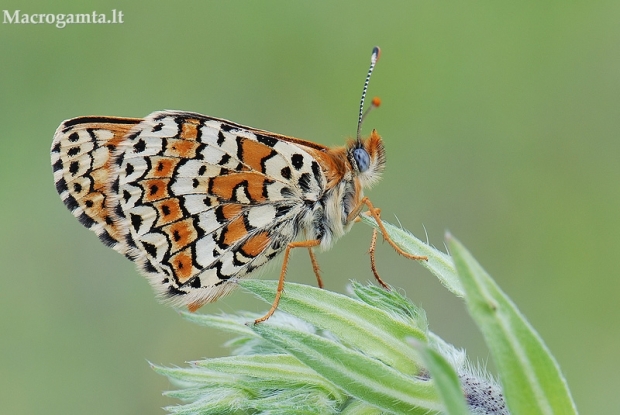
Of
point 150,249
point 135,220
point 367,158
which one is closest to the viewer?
point 150,249

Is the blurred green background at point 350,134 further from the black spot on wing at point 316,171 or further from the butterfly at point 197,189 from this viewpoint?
the black spot on wing at point 316,171

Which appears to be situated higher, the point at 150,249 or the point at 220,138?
the point at 220,138

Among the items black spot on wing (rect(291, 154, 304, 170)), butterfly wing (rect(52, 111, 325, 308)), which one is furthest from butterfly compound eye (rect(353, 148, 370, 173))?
black spot on wing (rect(291, 154, 304, 170))

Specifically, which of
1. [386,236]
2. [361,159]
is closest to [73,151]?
[361,159]

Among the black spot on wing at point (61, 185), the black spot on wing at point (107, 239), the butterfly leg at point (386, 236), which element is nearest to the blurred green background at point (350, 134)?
the black spot on wing at point (107, 239)

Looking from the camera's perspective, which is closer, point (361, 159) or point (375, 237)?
point (375, 237)

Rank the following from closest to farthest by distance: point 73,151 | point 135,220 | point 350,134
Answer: point 135,220
point 73,151
point 350,134

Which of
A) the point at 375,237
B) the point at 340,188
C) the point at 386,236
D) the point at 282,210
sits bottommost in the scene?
the point at 386,236

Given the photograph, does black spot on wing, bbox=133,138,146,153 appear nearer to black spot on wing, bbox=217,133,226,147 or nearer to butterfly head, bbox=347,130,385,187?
black spot on wing, bbox=217,133,226,147

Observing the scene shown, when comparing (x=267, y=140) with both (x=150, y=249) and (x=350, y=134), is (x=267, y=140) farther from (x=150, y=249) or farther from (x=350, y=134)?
(x=350, y=134)
